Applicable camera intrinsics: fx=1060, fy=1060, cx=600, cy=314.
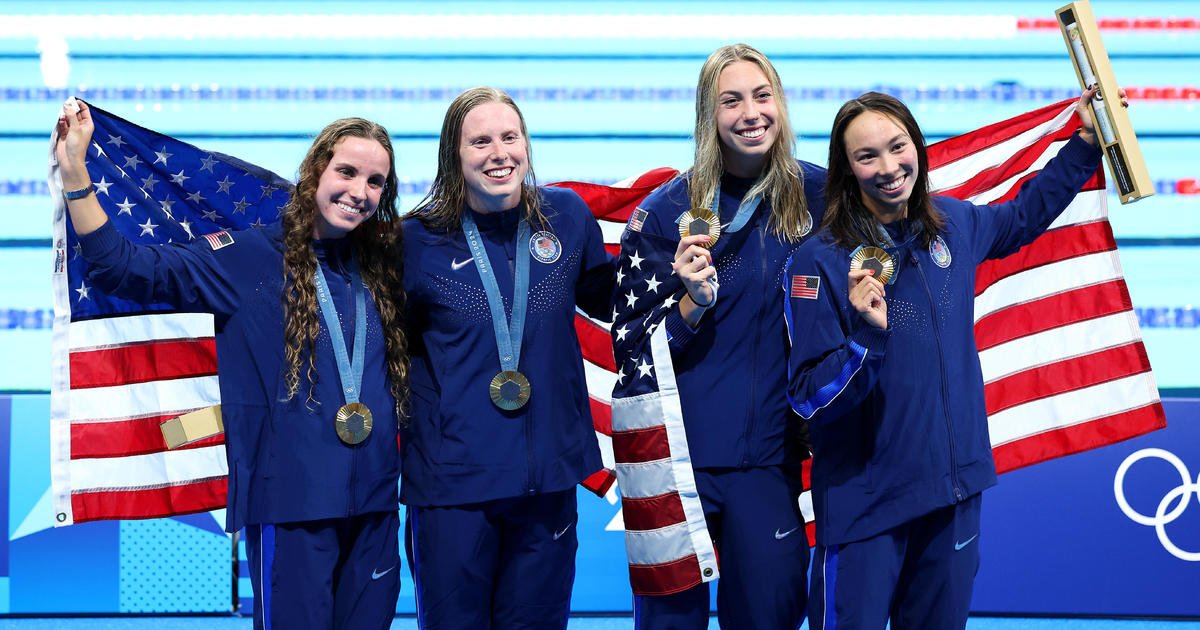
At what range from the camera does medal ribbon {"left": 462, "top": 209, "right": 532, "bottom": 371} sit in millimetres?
2420

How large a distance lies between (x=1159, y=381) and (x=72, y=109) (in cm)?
484

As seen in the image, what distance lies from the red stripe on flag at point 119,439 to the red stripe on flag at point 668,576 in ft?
4.33

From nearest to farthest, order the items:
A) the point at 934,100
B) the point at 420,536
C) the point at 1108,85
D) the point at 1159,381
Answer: the point at 420,536, the point at 1108,85, the point at 1159,381, the point at 934,100

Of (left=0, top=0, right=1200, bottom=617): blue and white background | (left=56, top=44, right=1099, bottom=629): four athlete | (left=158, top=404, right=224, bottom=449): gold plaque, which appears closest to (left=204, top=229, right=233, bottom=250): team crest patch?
(left=56, top=44, right=1099, bottom=629): four athlete

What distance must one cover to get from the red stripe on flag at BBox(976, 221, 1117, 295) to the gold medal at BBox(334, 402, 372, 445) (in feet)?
6.29

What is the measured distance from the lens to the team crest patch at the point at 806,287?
87.8 inches

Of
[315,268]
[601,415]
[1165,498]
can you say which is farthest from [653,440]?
[1165,498]

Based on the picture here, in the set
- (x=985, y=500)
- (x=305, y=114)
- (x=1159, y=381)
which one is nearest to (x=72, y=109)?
(x=985, y=500)

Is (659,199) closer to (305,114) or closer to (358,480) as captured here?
(358,480)

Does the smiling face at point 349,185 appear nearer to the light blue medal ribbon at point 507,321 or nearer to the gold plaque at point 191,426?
the light blue medal ribbon at point 507,321

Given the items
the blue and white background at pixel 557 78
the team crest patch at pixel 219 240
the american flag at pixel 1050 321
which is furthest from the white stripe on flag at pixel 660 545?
the blue and white background at pixel 557 78

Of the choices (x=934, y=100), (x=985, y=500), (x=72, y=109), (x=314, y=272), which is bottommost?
(x=985, y=500)

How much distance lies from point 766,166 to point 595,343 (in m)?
1.14

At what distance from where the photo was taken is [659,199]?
8.30 ft
